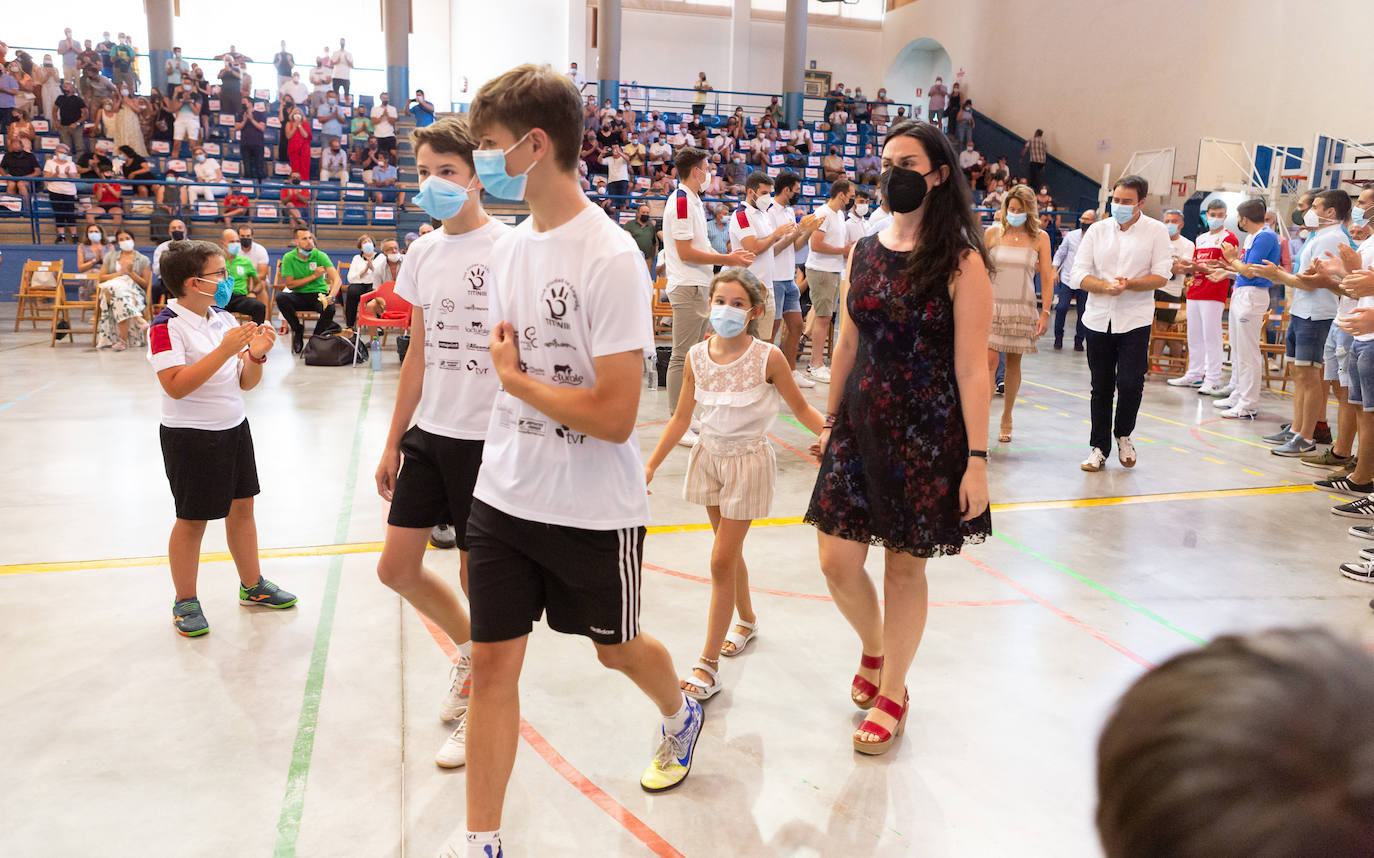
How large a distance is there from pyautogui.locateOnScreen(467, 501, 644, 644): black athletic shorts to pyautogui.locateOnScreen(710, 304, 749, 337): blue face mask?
1.21m

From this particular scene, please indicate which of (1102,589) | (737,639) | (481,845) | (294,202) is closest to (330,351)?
(294,202)

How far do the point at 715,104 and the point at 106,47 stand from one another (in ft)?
44.8

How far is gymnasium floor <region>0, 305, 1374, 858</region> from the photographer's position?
2527mm

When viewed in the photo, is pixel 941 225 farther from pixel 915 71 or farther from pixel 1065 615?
pixel 915 71

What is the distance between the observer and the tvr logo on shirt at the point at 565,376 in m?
2.17

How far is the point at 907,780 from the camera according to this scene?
2773 mm

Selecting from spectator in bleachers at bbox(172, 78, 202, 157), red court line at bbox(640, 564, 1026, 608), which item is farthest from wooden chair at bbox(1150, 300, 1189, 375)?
spectator in bleachers at bbox(172, 78, 202, 157)

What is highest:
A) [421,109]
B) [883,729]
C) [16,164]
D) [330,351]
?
[421,109]

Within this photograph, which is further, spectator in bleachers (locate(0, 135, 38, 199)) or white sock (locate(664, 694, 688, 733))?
spectator in bleachers (locate(0, 135, 38, 199))

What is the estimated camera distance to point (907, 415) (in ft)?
9.08

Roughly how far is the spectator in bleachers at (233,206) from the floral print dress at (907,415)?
14.8 meters

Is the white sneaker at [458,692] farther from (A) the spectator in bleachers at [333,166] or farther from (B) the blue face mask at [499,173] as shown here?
(A) the spectator in bleachers at [333,166]

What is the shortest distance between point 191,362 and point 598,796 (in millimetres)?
2291

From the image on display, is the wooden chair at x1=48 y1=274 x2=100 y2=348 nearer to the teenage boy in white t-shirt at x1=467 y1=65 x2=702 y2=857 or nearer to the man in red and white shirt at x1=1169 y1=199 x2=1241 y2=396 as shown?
the teenage boy in white t-shirt at x1=467 y1=65 x2=702 y2=857
